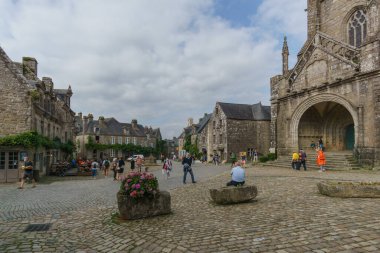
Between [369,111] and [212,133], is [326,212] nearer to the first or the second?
→ [369,111]

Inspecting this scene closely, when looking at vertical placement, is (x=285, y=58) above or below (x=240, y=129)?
above

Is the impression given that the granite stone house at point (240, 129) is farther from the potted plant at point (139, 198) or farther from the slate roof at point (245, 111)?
the potted plant at point (139, 198)

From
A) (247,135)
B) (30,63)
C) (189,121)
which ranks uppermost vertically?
(30,63)

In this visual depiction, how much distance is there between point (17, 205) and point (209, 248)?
720cm

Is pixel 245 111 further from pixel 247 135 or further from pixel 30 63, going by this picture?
pixel 30 63

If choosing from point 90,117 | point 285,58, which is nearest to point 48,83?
point 285,58

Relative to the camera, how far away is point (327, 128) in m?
22.5

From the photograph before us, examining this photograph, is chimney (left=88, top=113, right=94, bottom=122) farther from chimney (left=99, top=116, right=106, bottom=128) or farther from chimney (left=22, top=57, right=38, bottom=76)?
chimney (left=22, top=57, right=38, bottom=76)

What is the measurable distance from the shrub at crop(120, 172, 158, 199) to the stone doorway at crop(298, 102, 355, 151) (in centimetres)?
1860

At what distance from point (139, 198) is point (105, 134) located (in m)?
49.0

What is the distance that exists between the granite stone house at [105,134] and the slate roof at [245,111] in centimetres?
2550

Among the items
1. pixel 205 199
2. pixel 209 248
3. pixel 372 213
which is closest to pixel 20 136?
pixel 205 199

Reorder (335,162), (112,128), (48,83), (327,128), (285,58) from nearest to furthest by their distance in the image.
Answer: (335,162), (327,128), (48,83), (285,58), (112,128)

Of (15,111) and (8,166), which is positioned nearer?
(8,166)
